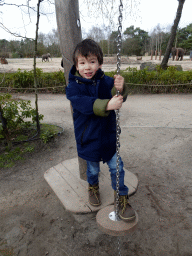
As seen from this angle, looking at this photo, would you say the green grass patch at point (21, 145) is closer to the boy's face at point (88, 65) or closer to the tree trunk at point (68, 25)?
the tree trunk at point (68, 25)

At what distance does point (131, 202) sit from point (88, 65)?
4.44 ft

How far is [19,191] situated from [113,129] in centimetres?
142

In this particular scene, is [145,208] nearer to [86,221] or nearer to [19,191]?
[86,221]

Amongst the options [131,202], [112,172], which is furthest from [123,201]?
[131,202]

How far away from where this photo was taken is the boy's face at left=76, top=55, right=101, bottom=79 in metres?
1.32

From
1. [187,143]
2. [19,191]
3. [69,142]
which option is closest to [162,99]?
[187,143]

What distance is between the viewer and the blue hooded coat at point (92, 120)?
134 cm

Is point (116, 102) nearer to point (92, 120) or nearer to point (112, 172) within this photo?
point (92, 120)

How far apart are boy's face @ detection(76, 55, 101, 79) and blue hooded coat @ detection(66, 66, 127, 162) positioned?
0.14 feet

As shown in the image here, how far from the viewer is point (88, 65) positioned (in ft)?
4.33

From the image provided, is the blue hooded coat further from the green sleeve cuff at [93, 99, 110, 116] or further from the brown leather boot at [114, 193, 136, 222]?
the brown leather boot at [114, 193, 136, 222]

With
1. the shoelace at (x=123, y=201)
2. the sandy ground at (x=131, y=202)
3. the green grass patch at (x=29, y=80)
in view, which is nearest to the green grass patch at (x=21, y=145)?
the sandy ground at (x=131, y=202)

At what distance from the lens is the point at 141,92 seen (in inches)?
257

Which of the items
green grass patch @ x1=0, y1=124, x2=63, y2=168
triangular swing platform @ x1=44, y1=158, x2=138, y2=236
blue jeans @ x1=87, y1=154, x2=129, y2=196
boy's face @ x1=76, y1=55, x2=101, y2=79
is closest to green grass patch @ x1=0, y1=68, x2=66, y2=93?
green grass patch @ x1=0, y1=124, x2=63, y2=168
